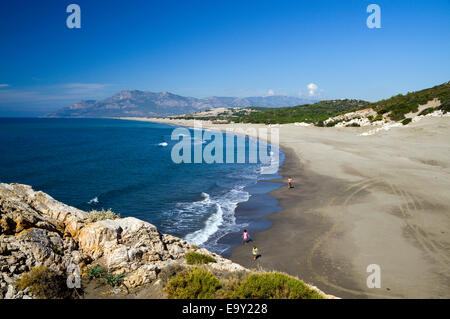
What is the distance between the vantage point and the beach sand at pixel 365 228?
1096cm

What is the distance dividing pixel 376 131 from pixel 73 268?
5673 centimetres

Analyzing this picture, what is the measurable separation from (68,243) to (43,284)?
6.92ft

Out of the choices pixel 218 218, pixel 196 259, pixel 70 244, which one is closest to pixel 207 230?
pixel 218 218

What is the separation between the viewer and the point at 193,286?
6.32m

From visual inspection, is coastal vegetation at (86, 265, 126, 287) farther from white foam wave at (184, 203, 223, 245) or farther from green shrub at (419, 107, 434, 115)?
green shrub at (419, 107, 434, 115)

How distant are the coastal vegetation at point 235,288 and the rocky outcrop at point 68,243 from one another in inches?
56.1

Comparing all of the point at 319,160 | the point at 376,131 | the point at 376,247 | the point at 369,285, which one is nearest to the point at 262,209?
the point at 376,247

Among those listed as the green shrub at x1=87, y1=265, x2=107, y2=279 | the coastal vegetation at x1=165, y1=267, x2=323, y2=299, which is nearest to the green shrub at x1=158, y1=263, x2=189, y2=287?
the coastal vegetation at x1=165, y1=267, x2=323, y2=299

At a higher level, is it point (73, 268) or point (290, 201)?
point (73, 268)

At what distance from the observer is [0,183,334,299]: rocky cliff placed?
662cm

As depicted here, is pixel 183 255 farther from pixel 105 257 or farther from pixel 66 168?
pixel 66 168

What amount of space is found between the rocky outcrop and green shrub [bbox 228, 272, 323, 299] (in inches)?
81.0

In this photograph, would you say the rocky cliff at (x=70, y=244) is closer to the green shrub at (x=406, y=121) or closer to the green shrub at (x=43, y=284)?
the green shrub at (x=43, y=284)

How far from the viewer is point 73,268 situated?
287 inches
